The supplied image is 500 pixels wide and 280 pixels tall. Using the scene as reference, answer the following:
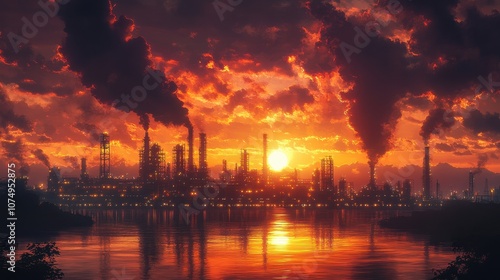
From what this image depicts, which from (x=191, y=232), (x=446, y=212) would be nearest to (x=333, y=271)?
(x=191, y=232)

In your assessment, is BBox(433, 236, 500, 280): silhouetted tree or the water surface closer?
BBox(433, 236, 500, 280): silhouetted tree

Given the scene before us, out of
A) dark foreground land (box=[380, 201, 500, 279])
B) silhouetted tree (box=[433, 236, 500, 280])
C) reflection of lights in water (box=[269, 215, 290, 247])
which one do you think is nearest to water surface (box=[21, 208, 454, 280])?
reflection of lights in water (box=[269, 215, 290, 247])

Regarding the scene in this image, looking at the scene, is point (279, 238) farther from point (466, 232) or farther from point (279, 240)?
point (466, 232)

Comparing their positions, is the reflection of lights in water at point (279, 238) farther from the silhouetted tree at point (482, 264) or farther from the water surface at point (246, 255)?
the silhouetted tree at point (482, 264)

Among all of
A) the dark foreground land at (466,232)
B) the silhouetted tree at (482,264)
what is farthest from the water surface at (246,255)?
the silhouetted tree at (482,264)

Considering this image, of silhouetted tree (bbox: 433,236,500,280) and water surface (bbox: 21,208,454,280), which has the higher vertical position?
silhouetted tree (bbox: 433,236,500,280)

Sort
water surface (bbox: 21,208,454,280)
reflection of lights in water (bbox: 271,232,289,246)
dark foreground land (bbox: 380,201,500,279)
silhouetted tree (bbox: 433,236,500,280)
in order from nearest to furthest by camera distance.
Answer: silhouetted tree (bbox: 433,236,500,280), dark foreground land (bbox: 380,201,500,279), water surface (bbox: 21,208,454,280), reflection of lights in water (bbox: 271,232,289,246)

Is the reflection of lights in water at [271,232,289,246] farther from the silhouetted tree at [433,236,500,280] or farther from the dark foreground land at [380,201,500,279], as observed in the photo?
the silhouetted tree at [433,236,500,280]

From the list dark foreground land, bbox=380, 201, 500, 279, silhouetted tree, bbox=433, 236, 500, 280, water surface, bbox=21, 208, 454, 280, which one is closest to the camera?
silhouetted tree, bbox=433, 236, 500, 280
